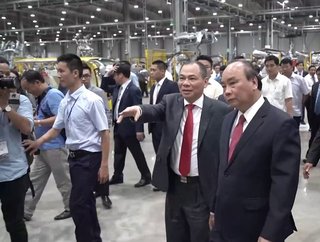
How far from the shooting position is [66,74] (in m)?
2.98

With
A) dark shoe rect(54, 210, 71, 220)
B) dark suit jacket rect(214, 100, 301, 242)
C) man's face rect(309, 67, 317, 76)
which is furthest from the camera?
man's face rect(309, 67, 317, 76)

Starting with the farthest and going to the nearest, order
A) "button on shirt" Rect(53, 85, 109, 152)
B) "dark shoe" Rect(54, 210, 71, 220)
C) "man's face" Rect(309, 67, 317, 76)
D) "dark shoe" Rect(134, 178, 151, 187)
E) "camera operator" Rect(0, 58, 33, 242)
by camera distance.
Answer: "man's face" Rect(309, 67, 317, 76)
"dark shoe" Rect(134, 178, 151, 187)
"dark shoe" Rect(54, 210, 71, 220)
"button on shirt" Rect(53, 85, 109, 152)
"camera operator" Rect(0, 58, 33, 242)

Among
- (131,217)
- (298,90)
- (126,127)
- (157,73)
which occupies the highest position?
(157,73)

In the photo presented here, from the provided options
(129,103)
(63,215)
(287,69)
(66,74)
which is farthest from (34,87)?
(287,69)

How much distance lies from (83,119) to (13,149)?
551 mm

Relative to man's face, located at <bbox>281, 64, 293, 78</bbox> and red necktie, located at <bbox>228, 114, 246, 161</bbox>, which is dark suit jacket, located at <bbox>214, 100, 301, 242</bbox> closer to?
red necktie, located at <bbox>228, 114, 246, 161</bbox>

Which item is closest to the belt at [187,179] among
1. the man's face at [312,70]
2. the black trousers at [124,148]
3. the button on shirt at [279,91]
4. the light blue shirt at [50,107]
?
the light blue shirt at [50,107]

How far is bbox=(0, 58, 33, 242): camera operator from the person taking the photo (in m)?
2.57

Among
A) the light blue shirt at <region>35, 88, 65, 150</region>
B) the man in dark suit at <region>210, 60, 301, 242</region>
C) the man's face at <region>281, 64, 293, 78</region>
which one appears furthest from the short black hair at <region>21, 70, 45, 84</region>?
the man's face at <region>281, 64, 293, 78</region>

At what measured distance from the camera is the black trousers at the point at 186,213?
7.66 ft

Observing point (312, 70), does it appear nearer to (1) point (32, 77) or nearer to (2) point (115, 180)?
(2) point (115, 180)

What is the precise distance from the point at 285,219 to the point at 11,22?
31.0 metres

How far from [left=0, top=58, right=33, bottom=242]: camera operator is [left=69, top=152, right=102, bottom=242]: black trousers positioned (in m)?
0.39

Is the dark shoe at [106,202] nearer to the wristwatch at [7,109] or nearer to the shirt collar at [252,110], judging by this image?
the wristwatch at [7,109]
